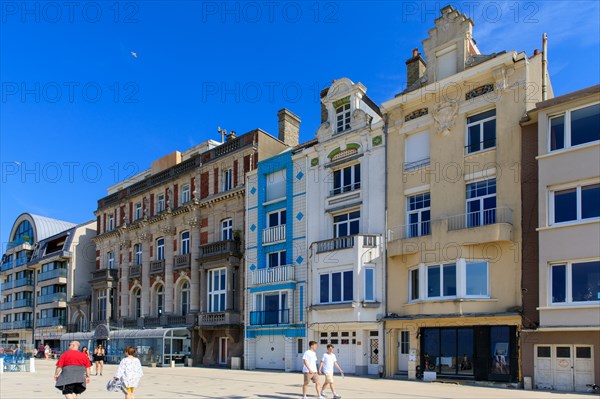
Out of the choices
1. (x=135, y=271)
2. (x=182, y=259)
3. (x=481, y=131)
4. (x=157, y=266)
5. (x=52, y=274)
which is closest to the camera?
(x=481, y=131)

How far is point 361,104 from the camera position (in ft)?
101

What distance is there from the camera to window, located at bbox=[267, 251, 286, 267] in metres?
32.9

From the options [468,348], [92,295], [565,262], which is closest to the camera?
[565,262]

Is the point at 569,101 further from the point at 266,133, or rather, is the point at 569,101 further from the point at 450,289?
the point at 266,133

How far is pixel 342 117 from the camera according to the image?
31359 mm

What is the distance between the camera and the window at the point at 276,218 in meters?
33.5

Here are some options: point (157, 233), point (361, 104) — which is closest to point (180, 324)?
point (157, 233)

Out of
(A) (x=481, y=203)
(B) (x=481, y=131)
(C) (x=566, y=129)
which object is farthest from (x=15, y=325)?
(C) (x=566, y=129)

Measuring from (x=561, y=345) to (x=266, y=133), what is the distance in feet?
70.4

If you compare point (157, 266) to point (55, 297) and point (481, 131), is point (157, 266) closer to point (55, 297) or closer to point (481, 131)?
point (55, 297)

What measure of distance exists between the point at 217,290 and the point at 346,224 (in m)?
11.1

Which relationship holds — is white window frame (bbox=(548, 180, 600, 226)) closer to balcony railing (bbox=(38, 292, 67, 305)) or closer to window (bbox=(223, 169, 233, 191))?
window (bbox=(223, 169, 233, 191))

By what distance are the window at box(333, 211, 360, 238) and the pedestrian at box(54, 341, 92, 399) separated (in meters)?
18.7

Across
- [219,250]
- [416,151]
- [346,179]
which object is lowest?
[219,250]
